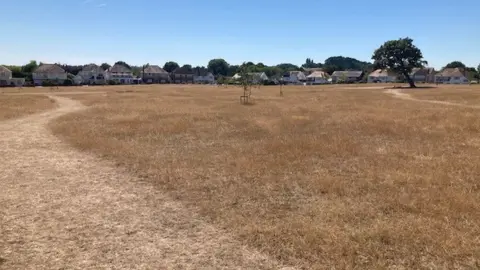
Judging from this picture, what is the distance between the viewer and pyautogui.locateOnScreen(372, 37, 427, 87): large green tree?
317ft

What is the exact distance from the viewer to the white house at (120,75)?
534 feet

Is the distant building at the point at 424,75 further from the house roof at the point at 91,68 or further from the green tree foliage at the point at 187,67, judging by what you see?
the house roof at the point at 91,68

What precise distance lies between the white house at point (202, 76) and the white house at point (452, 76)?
92706 mm

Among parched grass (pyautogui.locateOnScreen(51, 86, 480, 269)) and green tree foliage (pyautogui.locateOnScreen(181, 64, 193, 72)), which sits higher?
green tree foliage (pyautogui.locateOnScreen(181, 64, 193, 72))

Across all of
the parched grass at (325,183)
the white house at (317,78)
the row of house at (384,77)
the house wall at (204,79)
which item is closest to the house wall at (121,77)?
the house wall at (204,79)

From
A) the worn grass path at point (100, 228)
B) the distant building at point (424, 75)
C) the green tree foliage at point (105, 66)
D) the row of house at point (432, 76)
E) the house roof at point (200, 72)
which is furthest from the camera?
the house roof at point (200, 72)

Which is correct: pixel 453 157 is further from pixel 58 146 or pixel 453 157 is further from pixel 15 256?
pixel 58 146

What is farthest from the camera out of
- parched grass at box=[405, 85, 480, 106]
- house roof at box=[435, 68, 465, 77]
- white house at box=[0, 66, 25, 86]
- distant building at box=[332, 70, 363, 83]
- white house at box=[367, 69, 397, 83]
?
distant building at box=[332, 70, 363, 83]

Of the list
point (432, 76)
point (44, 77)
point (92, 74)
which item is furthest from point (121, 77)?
point (432, 76)

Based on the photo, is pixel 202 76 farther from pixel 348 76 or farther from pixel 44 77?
pixel 44 77

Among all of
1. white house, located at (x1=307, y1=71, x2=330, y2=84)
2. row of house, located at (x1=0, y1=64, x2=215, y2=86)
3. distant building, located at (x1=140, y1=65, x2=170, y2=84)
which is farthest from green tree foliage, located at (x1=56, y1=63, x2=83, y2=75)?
white house, located at (x1=307, y1=71, x2=330, y2=84)

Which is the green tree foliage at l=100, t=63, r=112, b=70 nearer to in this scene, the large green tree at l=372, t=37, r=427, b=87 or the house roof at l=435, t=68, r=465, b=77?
the large green tree at l=372, t=37, r=427, b=87

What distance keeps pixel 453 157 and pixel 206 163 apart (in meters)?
9.40

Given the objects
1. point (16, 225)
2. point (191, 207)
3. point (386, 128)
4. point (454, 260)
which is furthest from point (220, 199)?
point (386, 128)
